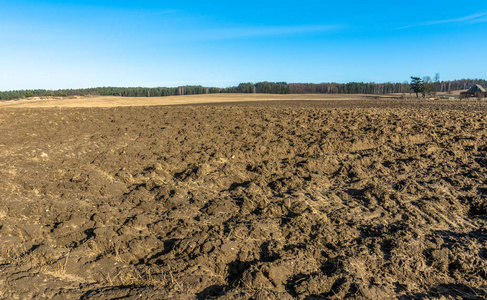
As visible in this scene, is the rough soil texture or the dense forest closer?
the rough soil texture

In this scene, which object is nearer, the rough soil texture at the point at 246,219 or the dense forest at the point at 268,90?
the rough soil texture at the point at 246,219

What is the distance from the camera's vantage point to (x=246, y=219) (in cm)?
535

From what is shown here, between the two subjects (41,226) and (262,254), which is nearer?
(262,254)

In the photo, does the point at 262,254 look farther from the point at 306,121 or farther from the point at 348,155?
the point at 306,121

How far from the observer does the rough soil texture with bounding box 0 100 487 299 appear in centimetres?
369

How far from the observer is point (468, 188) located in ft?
22.0

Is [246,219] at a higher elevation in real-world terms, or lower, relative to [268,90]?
lower

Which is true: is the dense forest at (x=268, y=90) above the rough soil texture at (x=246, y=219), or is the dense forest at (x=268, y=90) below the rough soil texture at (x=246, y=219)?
above

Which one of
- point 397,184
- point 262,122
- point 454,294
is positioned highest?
point 262,122

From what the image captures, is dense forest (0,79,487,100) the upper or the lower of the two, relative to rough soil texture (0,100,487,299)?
upper

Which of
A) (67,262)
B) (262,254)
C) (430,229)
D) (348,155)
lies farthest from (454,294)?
(348,155)

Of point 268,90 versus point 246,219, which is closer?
point 246,219

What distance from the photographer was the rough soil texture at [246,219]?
369 cm

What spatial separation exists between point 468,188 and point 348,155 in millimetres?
3047
